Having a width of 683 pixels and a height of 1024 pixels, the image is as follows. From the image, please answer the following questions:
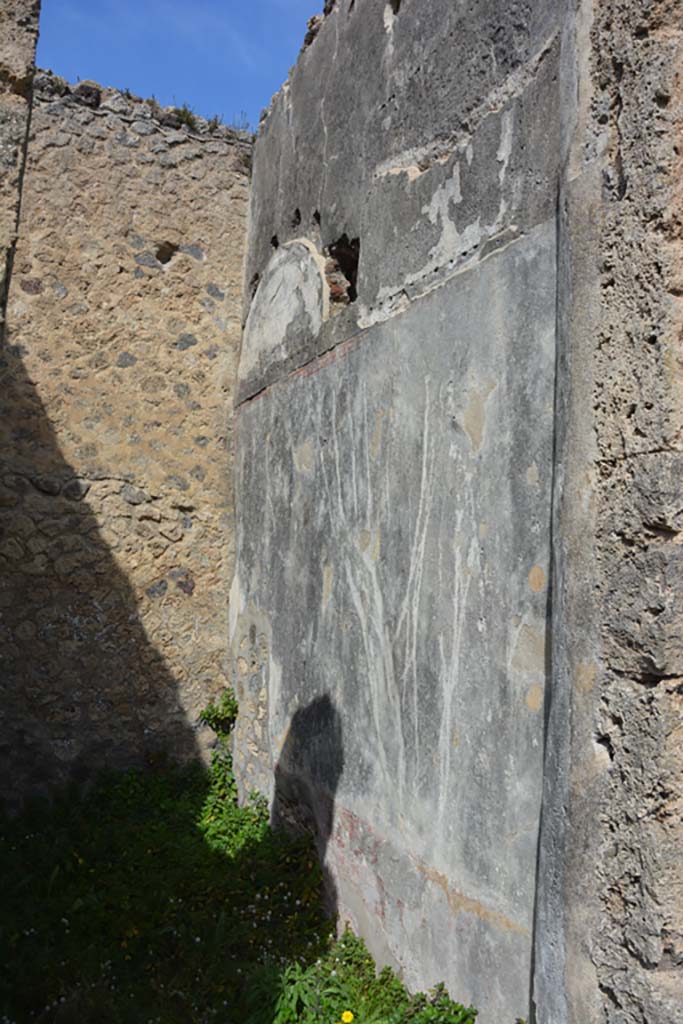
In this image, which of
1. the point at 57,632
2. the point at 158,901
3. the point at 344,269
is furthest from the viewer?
the point at 57,632

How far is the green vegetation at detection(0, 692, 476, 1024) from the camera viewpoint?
3279mm

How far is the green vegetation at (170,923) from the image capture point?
10.8ft

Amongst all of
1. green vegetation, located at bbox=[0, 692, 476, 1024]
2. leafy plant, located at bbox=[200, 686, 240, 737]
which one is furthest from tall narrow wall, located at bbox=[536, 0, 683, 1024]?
leafy plant, located at bbox=[200, 686, 240, 737]

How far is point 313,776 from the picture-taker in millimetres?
4082

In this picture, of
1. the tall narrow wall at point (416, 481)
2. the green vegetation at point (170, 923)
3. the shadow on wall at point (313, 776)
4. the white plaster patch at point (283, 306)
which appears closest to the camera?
the tall narrow wall at point (416, 481)

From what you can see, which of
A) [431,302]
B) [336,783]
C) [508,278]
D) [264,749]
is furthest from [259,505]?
[508,278]

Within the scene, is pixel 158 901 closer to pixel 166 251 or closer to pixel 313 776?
pixel 313 776

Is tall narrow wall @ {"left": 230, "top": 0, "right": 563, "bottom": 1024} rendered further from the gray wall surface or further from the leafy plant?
the leafy plant

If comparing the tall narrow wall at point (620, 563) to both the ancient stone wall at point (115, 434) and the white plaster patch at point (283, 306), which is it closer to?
the white plaster patch at point (283, 306)

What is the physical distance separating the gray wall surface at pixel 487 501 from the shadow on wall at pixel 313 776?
2cm

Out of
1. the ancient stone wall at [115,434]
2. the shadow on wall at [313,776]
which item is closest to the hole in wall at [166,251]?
the ancient stone wall at [115,434]

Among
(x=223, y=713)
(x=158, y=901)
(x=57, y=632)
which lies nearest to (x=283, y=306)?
(x=57, y=632)

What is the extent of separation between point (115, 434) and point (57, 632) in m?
1.12

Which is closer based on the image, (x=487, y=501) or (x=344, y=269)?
(x=487, y=501)
